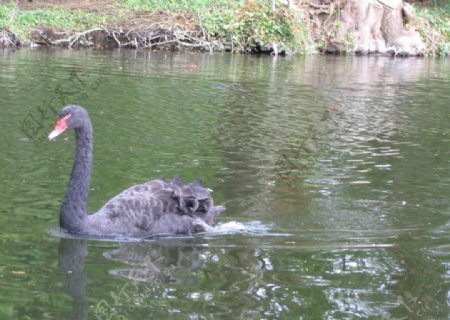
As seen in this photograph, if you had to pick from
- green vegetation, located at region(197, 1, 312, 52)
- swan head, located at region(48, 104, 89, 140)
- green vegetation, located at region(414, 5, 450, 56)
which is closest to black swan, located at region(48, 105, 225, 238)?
swan head, located at region(48, 104, 89, 140)

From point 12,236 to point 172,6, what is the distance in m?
20.4

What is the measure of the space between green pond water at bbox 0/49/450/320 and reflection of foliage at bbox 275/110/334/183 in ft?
0.13

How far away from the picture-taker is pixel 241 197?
26.2 ft

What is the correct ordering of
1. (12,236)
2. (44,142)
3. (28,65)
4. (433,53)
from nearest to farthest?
(12,236) → (44,142) → (28,65) → (433,53)

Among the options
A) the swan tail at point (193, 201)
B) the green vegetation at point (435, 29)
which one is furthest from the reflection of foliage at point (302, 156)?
the green vegetation at point (435, 29)

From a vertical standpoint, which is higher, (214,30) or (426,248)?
(214,30)

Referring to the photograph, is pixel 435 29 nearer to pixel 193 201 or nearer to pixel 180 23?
pixel 180 23

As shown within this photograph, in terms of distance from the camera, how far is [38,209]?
719 cm

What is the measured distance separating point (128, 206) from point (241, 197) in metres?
1.74

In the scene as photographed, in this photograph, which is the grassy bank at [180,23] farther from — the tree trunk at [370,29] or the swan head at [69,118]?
the swan head at [69,118]

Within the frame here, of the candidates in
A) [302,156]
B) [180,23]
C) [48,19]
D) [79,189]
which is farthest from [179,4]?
[79,189]

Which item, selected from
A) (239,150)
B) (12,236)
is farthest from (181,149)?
(12,236)

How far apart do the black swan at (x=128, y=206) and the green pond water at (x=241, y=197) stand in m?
0.12

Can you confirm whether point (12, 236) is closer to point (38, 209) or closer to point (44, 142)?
point (38, 209)
